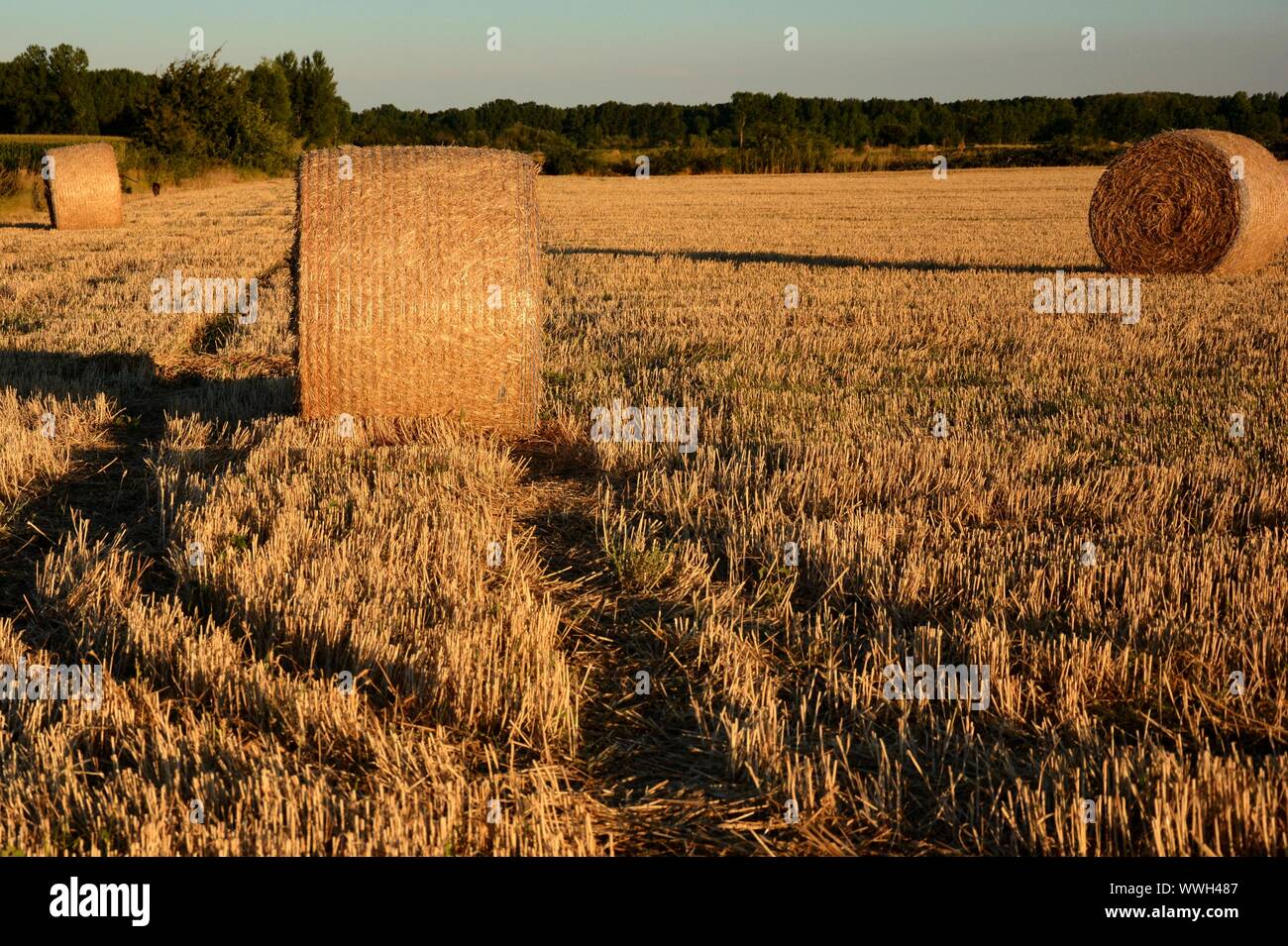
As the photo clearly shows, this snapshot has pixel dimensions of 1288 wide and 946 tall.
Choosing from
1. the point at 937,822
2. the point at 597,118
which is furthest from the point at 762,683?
the point at 597,118

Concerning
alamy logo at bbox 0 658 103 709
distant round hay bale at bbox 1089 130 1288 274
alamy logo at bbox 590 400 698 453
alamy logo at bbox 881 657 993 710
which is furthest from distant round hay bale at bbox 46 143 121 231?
alamy logo at bbox 881 657 993 710

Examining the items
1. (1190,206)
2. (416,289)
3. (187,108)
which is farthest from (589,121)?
(416,289)

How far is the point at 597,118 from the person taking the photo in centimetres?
9175

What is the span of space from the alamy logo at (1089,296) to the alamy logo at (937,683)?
8322 millimetres

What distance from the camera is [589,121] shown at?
90312mm

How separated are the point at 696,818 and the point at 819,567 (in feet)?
6.06

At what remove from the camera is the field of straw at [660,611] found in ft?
9.78

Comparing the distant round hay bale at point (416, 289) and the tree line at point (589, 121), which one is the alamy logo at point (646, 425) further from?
the tree line at point (589, 121)

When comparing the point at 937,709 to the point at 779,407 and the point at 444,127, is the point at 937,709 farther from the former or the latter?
the point at 444,127

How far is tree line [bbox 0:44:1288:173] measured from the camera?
156 feet
